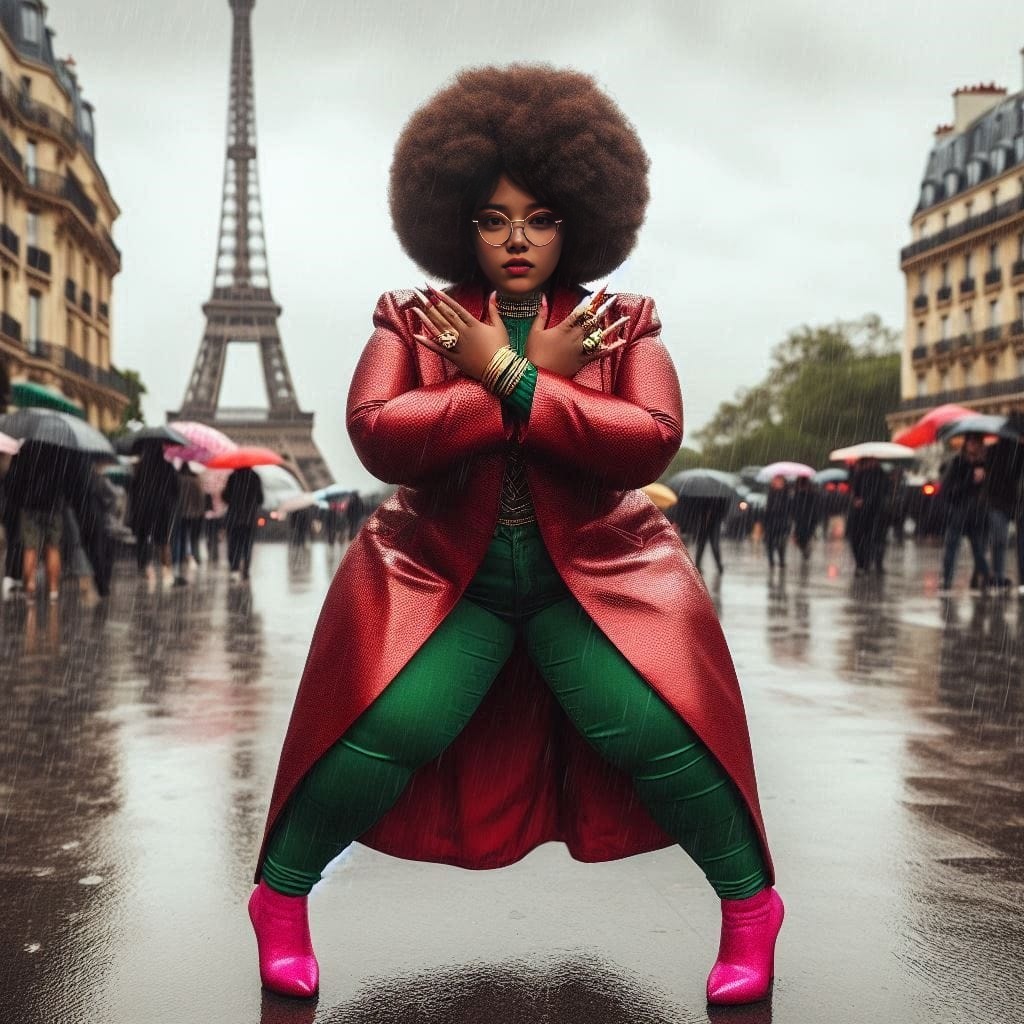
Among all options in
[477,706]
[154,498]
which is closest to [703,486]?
[154,498]

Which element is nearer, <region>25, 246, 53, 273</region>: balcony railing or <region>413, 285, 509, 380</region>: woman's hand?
<region>413, 285, 509, 380</region>: woman's hand

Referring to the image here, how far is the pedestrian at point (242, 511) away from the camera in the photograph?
1683 centimetres

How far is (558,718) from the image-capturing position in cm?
288

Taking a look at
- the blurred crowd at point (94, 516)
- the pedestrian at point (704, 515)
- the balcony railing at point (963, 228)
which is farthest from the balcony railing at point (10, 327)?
the balcony railing at point (963, 228)

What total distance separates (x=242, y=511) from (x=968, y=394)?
149 feet

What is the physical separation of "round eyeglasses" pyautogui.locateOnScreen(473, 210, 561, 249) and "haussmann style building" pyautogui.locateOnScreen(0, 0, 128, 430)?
37.6 metres

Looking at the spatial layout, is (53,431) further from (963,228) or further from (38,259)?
(963,228)

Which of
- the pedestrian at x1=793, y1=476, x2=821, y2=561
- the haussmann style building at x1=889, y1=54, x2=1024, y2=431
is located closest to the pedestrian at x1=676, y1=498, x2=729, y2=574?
the pedestrian at x1=793, y1=476, x2=821, y2=561

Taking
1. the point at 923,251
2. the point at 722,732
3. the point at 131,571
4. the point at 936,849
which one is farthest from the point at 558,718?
the point at 923,251

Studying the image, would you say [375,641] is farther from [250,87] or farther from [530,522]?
[250,87]

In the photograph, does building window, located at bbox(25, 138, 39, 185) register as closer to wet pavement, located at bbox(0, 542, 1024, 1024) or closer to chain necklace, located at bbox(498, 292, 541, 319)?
wet pavement, located at bbox(0, 542, 1024, 1024)

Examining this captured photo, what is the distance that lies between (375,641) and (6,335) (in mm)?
38819

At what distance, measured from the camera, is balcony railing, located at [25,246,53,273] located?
42.6 meters

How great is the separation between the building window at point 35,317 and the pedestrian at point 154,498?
29919mm
